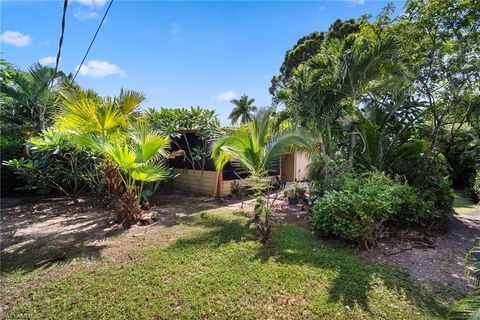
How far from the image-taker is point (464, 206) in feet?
28.5

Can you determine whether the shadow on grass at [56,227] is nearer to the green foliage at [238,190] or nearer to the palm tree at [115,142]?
the palm tree at [115,142]

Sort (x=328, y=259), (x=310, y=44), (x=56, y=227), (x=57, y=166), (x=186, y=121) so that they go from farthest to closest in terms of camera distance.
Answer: (x=310, y=44) < (x=186, y=121) < (x=57, y=166) < (x=56, y=227) < (x=328, y=259)

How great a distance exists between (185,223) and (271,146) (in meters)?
2.53

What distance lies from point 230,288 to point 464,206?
974 centimetres

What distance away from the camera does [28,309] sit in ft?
8.93

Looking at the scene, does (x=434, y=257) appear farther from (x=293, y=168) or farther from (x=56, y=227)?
(x=293, y=168)

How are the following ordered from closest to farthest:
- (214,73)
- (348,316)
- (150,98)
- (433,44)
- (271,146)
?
1. (348,316)
2. (271,146)
3. (433,44)
4. (150,98)
5. (214,73)

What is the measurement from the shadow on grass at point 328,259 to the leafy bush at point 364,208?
361 millimetres

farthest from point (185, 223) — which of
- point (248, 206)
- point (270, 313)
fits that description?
point (270, 313)

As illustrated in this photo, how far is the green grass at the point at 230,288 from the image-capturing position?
8.70 feet

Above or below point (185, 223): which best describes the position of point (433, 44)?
above

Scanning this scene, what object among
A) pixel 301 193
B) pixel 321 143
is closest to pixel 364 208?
pixel 321 143

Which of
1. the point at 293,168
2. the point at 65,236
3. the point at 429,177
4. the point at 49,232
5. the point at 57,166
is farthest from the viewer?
the point at 293,168

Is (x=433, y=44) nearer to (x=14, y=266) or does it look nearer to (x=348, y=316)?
(x=348, y=316)
